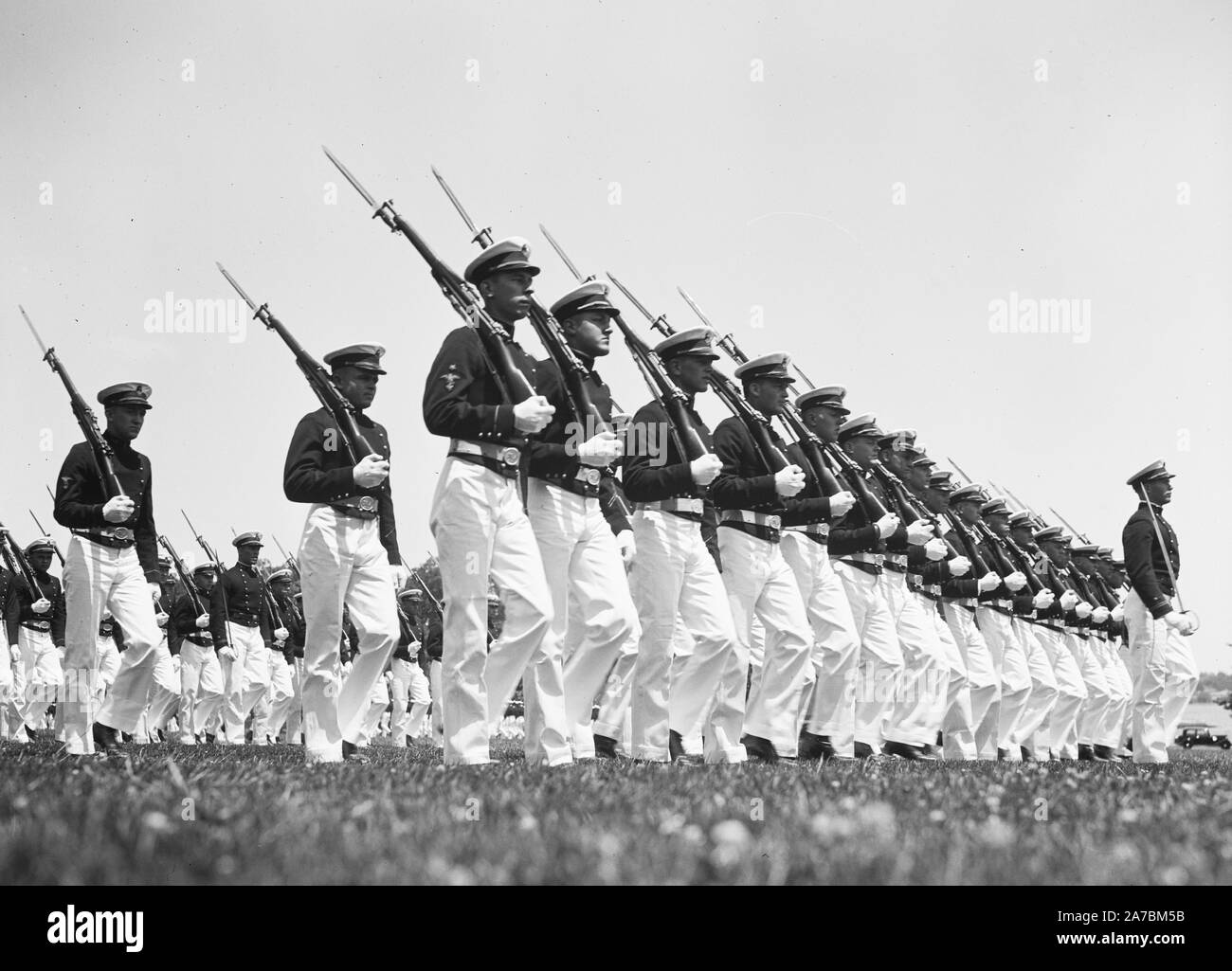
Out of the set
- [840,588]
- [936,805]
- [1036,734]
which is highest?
[840,588]

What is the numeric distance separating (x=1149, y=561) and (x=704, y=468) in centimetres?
594

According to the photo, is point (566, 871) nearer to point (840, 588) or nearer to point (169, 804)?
point (169, 804)

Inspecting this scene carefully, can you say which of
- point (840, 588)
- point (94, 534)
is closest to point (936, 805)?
point (840, 588)

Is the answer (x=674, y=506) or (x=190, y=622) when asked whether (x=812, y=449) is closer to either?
(x=674, y=506)

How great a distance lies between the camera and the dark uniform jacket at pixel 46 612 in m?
18.4

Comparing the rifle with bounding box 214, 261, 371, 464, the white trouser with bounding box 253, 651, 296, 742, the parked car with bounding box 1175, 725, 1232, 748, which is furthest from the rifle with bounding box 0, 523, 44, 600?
the parked car with bounding box 1175, 725, 1232, 748

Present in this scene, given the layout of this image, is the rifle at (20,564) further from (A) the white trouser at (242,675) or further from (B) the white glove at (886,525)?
(B) the white glove at (886,525)

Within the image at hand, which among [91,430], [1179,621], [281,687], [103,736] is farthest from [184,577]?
[1179,621]

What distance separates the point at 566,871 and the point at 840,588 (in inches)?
304

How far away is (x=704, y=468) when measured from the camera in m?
8.39

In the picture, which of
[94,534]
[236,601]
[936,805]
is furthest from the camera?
[236,601]

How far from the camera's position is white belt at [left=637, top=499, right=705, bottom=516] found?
28.6 ft

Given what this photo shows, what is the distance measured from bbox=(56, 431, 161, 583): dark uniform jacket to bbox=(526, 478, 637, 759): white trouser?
12.4ft
